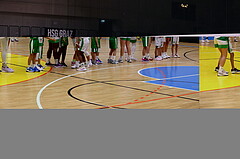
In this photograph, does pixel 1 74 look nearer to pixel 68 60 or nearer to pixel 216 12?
pixel 68 60

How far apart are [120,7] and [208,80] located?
6153 millimetres

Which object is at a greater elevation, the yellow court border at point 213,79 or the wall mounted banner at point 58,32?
the wall mounted banner at point 58,32

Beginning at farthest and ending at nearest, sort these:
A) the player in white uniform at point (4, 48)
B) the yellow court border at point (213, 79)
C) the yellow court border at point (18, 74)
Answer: the player in white uniform at point (4, 48)
the yellow court border at point (18, 74)
the yellow court border at point (213, 79)

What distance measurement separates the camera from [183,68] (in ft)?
40.9

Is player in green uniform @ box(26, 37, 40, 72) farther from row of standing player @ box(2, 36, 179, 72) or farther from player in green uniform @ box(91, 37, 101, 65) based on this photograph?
player in green uniform @ box(91, 37, 101, 65)

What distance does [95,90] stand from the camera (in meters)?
8.70

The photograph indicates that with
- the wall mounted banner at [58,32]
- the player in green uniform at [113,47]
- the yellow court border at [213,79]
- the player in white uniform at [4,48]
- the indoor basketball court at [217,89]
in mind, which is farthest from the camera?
the player in green uniform at [113,47]

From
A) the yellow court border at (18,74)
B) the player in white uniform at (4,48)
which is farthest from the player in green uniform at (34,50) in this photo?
the player in white uniform at (4,48)

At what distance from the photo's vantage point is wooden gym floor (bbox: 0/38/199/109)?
734 centimetres

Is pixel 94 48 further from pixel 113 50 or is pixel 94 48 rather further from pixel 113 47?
pixel 113 50

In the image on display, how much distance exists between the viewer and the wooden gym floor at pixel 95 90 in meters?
7.34

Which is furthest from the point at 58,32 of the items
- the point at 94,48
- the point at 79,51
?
the point at 94,48

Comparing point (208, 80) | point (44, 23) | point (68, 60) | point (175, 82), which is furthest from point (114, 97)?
point (68, 60)

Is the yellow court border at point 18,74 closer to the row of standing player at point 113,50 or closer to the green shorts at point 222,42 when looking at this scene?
the row of standing player at point 113,50
